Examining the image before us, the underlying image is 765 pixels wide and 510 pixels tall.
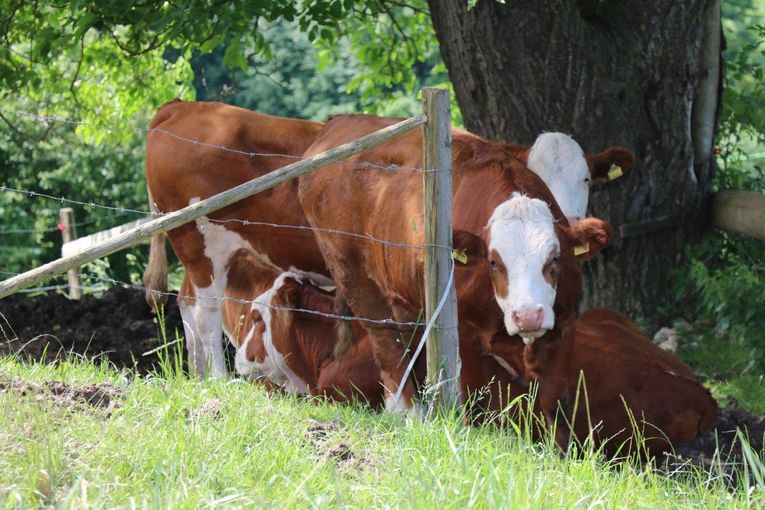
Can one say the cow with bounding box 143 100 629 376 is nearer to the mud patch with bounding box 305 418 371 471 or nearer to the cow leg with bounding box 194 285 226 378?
the cow leg with bounding box 194 285 226 378

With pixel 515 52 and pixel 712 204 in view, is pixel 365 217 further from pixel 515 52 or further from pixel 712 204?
pixel 712 204

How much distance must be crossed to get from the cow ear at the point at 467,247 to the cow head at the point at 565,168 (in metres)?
1.41

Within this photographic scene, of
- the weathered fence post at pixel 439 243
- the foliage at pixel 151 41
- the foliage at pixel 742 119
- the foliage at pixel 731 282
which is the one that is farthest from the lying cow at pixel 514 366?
the foliage at pixel 742 119

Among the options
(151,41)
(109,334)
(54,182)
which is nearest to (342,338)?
(109,334)

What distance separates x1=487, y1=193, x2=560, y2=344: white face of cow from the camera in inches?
203

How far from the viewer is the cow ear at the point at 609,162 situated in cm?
729

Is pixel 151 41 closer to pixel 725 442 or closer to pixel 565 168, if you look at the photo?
pixel 565 168

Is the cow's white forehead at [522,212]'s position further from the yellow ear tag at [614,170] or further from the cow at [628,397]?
the yellow ear tag at [614,170]

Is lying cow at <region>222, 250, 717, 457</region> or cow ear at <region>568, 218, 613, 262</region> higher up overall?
cow ear at <region>568, 218, 613, 262</region>

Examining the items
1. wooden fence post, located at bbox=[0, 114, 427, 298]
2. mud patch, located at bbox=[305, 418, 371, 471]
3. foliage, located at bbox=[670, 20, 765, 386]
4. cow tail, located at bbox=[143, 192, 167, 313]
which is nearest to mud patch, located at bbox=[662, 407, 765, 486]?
foliage, located at bbox=[670, 20, 765, 386]

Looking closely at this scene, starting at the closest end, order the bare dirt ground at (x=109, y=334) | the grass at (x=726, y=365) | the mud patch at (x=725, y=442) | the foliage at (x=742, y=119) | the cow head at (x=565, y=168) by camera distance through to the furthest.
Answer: the mud patch at (x=725, y=442) < the bare dirt ground at (x=109, y=334) < the cow head at (x=565, y=168) < the grass at (x=726, y=365) < the foliage at (x=742, y=119)

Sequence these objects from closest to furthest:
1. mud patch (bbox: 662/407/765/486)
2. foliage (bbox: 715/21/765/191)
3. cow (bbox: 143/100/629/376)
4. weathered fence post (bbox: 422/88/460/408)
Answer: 1. weathered fence post (bbox: 422/88/460/408)
2. mud patch (bbox: 662/407/765/486)
3. cow (bbox: 143/100/629/376)
4. foliage (bbox: 715/21/765/191)

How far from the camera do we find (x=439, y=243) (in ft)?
17.3

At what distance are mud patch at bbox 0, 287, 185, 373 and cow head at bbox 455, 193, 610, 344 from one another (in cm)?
394
